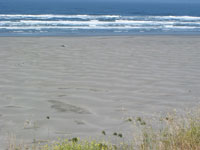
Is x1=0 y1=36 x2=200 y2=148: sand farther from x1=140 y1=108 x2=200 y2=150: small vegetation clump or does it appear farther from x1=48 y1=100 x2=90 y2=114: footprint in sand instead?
x1=140 y1=108 x2=200 y2=150: small vegetation clump

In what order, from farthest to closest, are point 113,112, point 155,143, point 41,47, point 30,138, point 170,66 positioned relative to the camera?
1. point 41,47
2. point 170,66
3. point 113,112
4. point 30,138
5. point 155,143

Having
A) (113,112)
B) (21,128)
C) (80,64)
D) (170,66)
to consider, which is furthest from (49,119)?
(170,66)

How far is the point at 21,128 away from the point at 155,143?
93.9 inches

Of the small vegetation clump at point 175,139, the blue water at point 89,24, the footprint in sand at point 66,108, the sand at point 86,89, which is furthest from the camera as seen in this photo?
the blue water at point 89,24

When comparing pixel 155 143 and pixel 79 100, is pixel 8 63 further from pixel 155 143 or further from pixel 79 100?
A: pixel 155 143

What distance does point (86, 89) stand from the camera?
7793 millimetres

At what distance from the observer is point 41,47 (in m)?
14.8

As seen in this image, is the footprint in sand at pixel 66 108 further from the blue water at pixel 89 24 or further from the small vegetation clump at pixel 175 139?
the blue water at pixel 89 24

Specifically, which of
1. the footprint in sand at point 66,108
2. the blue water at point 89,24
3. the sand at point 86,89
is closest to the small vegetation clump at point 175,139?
the sand at point 86,89

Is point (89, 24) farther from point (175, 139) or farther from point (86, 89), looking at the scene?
point (175, 139)

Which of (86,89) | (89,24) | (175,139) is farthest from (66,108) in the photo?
(89,24)

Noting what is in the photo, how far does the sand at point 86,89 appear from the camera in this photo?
18.4 feet

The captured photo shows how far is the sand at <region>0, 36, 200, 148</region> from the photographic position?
5598 mm

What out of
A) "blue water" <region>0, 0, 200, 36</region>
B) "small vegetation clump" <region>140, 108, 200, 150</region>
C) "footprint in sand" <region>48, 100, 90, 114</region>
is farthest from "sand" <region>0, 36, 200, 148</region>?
"blue water" <region>0, 0, 200, 36</region>
